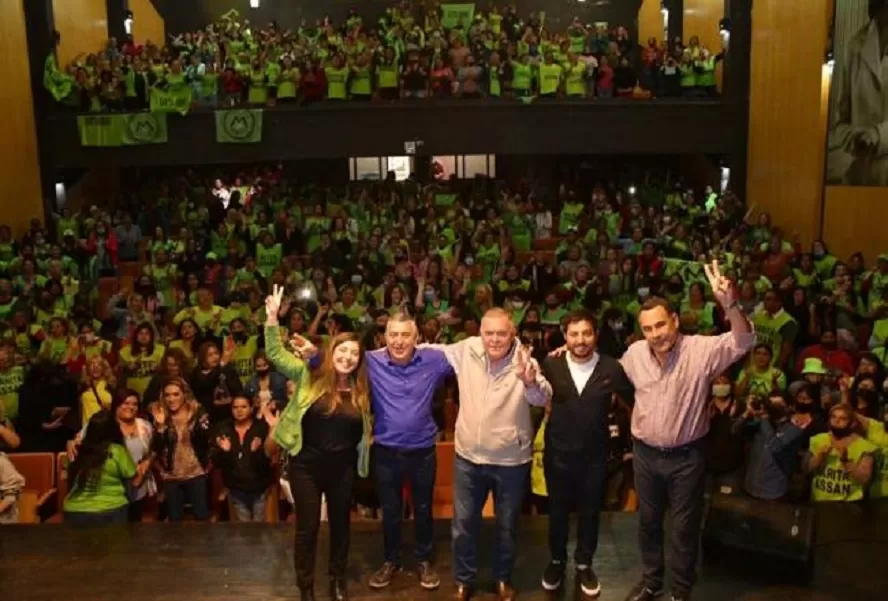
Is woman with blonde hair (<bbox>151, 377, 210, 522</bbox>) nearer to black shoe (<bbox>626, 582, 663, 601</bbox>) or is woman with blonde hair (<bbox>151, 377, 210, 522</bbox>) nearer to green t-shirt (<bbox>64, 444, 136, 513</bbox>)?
green t-shirt (<bbox>64, 444, 136, 513</bbox>)

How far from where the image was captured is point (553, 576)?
5.00m

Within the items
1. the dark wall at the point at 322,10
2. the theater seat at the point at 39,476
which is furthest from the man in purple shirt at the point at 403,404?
the dark wall at the point at 322,10

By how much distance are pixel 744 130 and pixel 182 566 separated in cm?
1239

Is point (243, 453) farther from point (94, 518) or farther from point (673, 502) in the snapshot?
point (673, 502)

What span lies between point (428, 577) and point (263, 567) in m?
1.05

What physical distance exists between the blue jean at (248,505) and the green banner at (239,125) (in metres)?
9.61

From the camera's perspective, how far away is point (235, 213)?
44.8ft

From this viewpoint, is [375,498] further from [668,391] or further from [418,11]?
[418,11]

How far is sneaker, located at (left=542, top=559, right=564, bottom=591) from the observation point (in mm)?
4988

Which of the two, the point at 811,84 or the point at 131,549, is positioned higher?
the point at 811,84

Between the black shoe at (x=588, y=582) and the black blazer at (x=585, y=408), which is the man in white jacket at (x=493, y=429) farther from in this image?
the black shoe at (x=588, y=582)

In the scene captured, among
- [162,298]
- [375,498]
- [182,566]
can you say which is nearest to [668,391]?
[375,498]

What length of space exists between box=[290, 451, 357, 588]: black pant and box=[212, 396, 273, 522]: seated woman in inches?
52.0

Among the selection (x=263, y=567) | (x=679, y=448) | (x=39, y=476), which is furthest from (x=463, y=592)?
(x=39, y=476)
